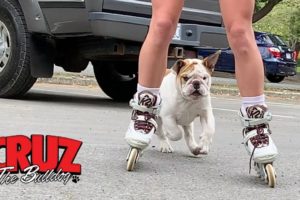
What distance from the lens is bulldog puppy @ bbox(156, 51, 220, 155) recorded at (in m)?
3.95

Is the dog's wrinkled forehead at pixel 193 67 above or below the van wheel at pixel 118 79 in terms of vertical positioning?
above

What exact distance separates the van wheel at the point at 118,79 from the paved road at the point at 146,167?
204 cm

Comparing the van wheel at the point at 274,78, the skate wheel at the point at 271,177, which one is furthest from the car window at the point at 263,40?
the skate wheel at the point at 271,177

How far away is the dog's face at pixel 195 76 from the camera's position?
154 inches

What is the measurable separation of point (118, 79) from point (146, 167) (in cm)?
482

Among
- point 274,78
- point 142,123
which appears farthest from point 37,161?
point 274,78

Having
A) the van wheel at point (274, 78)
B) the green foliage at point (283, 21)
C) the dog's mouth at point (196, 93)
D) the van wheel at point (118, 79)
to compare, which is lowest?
the van wheel at point (274, 78)

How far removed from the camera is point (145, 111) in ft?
12.0

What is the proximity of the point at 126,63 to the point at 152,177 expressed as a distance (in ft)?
15.8

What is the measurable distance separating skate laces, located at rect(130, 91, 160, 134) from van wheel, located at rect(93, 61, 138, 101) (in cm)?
462

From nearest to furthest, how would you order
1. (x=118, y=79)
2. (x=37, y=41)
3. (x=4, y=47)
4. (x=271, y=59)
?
1. (x=37, y=41)
2. (x=4, y=47)
3. (x=118, y=79)
4. (x=271, y=59)

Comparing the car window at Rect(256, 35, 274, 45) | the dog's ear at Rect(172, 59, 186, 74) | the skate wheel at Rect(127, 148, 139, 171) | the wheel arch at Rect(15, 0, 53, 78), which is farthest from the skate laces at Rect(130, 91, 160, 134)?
the car window at Rect(256, 35, 274, 45)

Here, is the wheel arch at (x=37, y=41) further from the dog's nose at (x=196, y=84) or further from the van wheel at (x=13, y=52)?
the dog's nose at (x=196, y=84)

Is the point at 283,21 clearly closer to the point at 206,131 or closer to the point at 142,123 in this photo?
the point at 206,131
